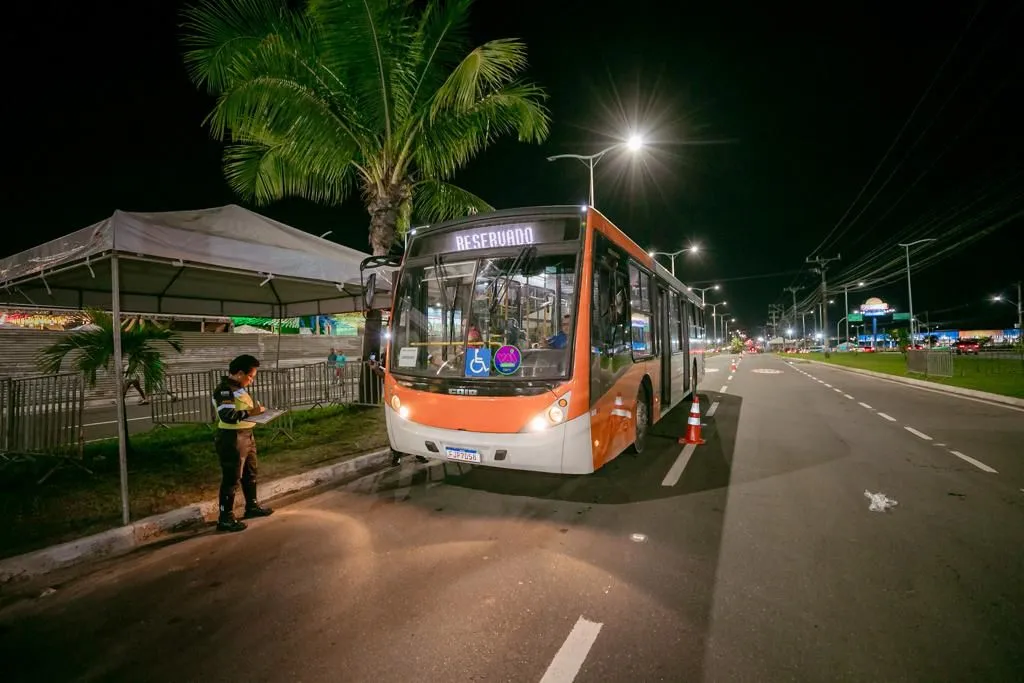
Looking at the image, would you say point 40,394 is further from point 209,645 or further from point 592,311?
point 592,311

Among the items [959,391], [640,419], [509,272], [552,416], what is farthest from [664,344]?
[959,391]

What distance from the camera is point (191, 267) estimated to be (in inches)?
247

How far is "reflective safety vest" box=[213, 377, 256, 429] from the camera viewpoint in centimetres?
484

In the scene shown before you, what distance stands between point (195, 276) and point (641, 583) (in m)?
9.38

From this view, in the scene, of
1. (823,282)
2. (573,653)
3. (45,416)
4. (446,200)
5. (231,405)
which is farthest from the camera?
(823,282)

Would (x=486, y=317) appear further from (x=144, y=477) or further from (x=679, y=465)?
(x=144, y=477)

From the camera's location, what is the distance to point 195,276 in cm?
904

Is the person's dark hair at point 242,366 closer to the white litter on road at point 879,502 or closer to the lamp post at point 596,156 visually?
the white litter on road at point 879,502

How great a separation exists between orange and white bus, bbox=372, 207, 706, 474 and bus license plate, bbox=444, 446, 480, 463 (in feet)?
0.05

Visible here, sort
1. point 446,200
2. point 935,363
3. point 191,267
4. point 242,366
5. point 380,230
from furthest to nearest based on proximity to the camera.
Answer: point 935,363, point 446,200, point 380,230, point 191,267, point 242,366

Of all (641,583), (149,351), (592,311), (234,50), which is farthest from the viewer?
(234,50)

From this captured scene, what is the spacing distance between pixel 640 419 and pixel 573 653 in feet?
16.2

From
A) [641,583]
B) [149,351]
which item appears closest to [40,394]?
[149,351]

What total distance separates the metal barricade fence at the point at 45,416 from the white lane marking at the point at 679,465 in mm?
7947
